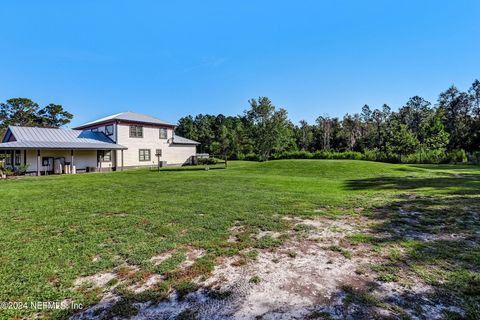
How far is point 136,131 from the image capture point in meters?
25.0

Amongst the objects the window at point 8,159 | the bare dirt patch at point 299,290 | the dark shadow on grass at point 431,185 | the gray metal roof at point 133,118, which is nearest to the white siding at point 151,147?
the gray metal roof at point 133,118

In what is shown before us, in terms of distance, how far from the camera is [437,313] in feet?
7.48

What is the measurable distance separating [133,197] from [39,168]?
16.4 m

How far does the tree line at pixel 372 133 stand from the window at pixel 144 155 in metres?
9.16

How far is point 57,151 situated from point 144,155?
7.41 meters

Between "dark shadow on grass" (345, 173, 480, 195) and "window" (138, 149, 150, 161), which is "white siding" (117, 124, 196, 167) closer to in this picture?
"window" (138, 149, 150, 161)

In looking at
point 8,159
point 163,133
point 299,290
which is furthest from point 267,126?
point 299,290

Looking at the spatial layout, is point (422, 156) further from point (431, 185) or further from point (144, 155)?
point (144, 155)

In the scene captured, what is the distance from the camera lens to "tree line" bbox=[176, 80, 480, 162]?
3192 cm

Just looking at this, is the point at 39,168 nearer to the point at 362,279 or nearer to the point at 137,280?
the point at 137,280

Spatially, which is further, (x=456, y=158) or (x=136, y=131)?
(x=456, y=158)

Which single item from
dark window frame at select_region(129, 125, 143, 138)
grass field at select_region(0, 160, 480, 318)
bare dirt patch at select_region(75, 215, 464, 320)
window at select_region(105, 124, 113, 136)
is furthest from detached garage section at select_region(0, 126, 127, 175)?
bare dirt patch at select_region(75, 215, 464, 320)

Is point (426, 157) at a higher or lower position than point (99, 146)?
lower

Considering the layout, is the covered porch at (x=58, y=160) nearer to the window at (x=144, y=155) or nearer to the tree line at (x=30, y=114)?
the window at (x=144, y=155)
